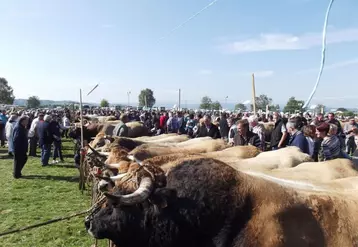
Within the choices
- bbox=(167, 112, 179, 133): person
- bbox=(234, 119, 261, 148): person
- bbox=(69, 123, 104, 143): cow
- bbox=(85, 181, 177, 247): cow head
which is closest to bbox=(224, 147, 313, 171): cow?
bbox=(234, 119, 261, 148): person

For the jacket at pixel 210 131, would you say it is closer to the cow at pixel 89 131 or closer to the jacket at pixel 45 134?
the cow at pixel 89 131

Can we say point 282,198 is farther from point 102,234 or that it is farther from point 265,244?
point 102,234

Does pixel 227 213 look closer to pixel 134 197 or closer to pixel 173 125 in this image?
pixel 134 197

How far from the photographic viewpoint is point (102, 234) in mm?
3199

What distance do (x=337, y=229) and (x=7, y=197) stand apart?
32.5ft

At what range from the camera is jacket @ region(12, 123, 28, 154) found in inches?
529

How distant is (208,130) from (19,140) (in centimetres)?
738

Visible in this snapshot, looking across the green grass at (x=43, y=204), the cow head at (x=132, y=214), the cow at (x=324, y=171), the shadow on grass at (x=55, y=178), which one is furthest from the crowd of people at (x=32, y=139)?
the cow head at (x=132, y=214)

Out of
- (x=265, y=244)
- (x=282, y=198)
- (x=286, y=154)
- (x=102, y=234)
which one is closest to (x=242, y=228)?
(x=265, y=244)

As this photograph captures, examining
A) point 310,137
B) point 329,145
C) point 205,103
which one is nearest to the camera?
point 329,145

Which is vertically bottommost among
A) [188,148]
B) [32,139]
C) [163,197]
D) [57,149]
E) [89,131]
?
[57,149]

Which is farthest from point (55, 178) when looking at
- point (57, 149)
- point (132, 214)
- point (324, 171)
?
point (132, 214)

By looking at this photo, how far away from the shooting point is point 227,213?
284 centimetres

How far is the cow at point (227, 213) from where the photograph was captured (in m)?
2.75
